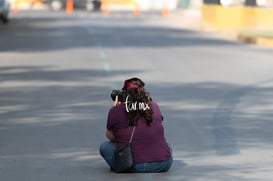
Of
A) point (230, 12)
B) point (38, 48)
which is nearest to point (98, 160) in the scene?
point (38, 48)

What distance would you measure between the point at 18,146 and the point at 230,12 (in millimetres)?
33304

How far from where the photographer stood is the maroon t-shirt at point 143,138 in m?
9.31

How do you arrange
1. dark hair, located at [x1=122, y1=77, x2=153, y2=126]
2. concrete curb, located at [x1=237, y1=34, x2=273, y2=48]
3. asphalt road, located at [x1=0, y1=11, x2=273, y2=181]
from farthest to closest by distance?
1. concrete curb, located at [x1=237, y1=34, x2=273, y2=48]
2. asphalt road, located at [x1=0, y1=11, x2=273, y2=181]
3. dark hair, located at [x1=122, y1=77, x2=153, y2=126]

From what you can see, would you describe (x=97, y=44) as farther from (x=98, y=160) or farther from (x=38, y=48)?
(x=98, y=160)

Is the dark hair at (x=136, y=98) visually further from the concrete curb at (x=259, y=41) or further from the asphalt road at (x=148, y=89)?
the concrete curb at (x=259, y=41)

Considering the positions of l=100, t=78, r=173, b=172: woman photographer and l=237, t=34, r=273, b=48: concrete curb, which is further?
l=237, t=34, r=273, b=48: concrete curb

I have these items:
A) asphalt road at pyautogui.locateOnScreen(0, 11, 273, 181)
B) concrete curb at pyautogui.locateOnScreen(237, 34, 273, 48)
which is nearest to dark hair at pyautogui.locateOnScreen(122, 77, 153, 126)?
asphalt road at pyautogui.locateOnScreen(0, 11, 273, 181)

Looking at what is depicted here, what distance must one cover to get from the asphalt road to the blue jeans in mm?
64

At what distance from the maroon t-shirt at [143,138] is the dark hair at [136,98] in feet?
0.21

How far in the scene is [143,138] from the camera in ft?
30.6

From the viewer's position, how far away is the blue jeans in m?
9.33

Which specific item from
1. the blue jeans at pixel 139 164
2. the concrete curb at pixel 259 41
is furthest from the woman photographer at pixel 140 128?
the concrete curb at pixel 259 41

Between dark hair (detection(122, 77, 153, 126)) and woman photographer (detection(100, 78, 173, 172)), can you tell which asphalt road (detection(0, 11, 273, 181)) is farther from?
dark hair (detection(122, 77, 153, 126))

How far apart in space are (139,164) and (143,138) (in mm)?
262
